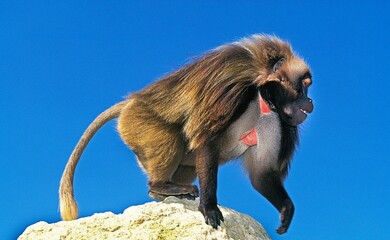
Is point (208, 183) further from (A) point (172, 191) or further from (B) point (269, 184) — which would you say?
(B) point (269, 184)

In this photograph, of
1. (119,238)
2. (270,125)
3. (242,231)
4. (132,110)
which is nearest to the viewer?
(119,238)

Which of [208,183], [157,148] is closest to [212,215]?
[208,183]

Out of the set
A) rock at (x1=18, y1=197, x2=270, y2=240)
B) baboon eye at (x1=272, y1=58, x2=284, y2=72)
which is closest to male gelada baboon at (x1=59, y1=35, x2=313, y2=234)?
baboon eye at (x1=272, y1=58, x2=284, y2=72)

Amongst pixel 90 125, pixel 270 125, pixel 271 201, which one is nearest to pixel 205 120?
pixel 270 125

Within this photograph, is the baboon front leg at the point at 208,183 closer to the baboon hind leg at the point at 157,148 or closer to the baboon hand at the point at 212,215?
the baboon hand at the point at 212,215

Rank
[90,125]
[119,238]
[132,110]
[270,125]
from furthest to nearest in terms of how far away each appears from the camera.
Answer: [90,125], [132,110], [270,125], [119,238]

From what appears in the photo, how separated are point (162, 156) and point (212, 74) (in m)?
1.28

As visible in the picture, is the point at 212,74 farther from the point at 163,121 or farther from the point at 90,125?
the point at 90,125

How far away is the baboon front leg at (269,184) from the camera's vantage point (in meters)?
7.20

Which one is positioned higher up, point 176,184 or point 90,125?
point 90,125

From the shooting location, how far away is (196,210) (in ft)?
21.4

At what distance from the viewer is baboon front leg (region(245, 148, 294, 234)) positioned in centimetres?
720

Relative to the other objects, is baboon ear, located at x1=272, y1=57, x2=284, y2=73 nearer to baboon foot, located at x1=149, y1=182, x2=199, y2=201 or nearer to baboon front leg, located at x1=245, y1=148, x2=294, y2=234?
baboon front leg, located at x1=245, y1=148, x2=294, y2=234

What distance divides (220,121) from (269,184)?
4.10ft
